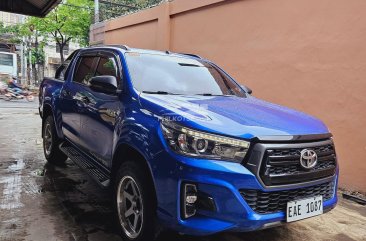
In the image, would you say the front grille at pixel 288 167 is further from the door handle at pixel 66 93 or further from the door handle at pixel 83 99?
the door handle at pixel 66 93

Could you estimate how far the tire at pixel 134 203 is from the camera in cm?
303

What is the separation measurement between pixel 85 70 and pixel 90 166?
1.35 meters

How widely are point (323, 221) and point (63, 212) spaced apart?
282 cm

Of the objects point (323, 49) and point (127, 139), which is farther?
point (323, 49)

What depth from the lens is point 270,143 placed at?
9.16ft

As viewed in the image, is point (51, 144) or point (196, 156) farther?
point (51, 144)

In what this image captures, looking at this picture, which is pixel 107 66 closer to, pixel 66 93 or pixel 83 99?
pixel 83 99

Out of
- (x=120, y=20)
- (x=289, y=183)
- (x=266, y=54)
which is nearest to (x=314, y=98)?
(x=266, y=54)

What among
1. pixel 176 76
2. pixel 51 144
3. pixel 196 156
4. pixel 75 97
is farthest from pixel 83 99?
pixel 196 156

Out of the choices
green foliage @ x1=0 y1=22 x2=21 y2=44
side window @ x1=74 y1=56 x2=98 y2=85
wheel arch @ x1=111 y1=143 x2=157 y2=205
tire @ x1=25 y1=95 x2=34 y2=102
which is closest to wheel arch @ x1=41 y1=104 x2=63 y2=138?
side window @ x1=74 y1=56 x2=98 y2=85

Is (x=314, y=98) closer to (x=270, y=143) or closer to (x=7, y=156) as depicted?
(x=270, y=143)

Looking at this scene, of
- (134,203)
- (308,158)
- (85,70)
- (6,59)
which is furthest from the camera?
(6,59)

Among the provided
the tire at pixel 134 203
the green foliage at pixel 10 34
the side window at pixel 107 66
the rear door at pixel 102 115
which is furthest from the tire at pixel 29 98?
the tire at pixel 134 203

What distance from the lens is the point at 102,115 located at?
12.9ft
